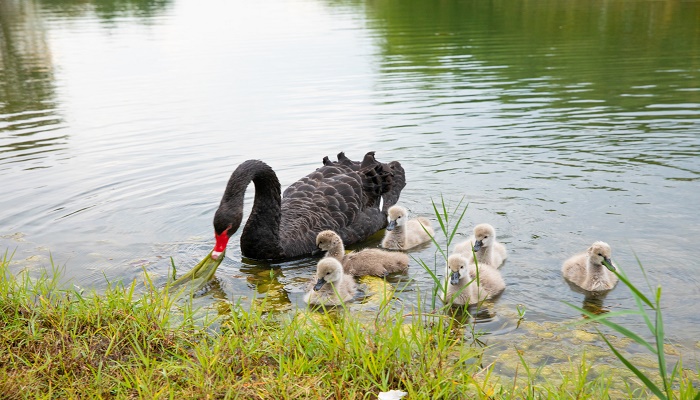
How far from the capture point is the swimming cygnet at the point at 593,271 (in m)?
4.66

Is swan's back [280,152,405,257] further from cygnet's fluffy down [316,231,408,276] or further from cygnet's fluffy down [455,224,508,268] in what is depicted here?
cygnet's fluffy down [455,224,508,268]

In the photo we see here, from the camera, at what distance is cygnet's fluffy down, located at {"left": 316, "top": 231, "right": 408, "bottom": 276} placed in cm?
519

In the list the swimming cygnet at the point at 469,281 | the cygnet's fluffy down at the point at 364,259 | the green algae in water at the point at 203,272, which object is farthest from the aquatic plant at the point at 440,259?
the green algae in water at the point at 203,272

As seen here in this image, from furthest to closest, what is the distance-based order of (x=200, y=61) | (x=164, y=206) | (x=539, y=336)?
(x=200, y=61) → (x=164, y=206) → (x=539, y=336)

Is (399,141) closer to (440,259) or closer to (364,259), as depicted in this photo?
(440,259)

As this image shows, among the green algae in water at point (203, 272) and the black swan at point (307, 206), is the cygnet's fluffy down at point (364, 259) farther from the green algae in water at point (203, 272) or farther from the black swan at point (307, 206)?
the green algae in water at point (203, 272)

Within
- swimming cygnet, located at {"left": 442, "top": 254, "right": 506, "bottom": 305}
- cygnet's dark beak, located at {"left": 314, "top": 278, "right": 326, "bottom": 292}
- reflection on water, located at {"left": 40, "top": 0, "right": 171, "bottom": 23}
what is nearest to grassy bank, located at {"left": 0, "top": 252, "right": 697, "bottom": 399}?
swimming cygnet, located at {"left": 442, "top": 254, "right": 506, "bottom": 305}

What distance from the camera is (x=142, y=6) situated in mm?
37719

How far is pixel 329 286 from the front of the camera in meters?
4.73

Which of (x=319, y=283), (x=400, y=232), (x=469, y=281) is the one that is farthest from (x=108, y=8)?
(x=469, y=281)

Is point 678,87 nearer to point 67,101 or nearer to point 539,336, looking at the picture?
point 539,336

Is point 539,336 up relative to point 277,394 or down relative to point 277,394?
down

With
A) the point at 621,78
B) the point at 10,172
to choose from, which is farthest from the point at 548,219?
the point at 621,78

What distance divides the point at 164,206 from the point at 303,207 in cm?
173
